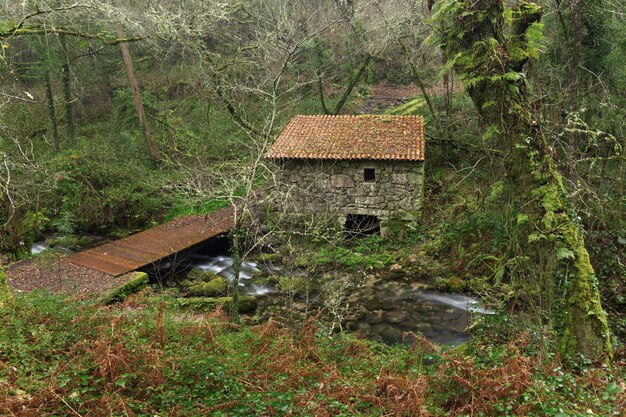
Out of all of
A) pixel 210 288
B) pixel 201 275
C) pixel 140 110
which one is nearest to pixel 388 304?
pixel 210 288

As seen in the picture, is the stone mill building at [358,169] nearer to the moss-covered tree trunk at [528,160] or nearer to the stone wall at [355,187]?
the stone wall at [355,187]

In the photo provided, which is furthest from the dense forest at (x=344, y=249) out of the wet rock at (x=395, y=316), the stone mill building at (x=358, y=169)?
the stone mill building at (x=358, y=169)

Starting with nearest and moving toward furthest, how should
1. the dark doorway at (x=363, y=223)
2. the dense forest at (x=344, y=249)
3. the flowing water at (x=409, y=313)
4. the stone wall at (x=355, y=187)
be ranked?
the dense forest at (x=344, y=249)
the flowing water at (x=409, y=313)
the stone wall at (x=355, y=187)
the dark doorway at (x=363, y=223)

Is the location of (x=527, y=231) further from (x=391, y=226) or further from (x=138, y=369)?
(x=391, y=226)

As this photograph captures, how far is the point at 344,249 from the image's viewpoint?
47.3ft

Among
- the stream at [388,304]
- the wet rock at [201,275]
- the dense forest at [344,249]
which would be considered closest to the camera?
the dense forest at [344,249]

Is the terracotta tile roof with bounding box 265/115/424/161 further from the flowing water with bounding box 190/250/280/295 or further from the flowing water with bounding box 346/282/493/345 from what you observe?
the flowing water with bounding box 346/282/493/345

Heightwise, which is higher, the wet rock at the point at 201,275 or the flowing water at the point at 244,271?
the wet rock at the point at 201,275

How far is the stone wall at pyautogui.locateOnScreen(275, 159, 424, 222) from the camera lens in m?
14.9

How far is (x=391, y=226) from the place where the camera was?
15.3 meters

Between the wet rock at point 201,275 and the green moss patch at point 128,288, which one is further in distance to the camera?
the wet rock at point 201,275

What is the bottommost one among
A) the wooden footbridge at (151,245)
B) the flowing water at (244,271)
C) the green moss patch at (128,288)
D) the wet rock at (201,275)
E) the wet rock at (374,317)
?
the wet rock at (374,317)

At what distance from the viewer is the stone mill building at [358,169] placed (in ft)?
48.4

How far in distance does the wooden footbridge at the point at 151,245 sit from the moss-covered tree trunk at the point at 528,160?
9.90 meters
